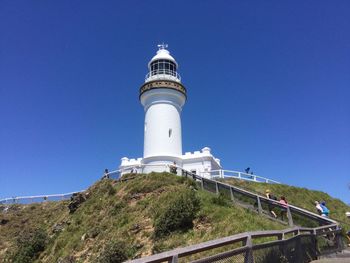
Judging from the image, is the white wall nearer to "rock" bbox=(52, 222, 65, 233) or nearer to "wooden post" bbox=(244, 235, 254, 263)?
"rock" bbox=(52, 222, 65, 233)

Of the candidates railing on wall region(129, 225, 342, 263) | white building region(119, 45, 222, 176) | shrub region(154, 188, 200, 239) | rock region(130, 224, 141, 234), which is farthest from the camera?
white building region(119, 45, 222, 176)

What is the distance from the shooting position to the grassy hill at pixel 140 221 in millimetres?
16391

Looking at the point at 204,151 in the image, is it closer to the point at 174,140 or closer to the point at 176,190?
the point at 174,140

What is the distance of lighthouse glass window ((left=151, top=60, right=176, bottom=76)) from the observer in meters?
39.1

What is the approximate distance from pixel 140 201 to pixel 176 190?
106 inches

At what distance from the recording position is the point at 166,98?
122 ft

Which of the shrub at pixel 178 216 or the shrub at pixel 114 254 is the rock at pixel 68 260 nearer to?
the shrub at pixel 114 254

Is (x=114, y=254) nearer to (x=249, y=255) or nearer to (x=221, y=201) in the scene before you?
(x=221, y=201)

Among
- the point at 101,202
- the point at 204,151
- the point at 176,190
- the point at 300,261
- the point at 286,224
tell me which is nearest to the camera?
the point at 300,261

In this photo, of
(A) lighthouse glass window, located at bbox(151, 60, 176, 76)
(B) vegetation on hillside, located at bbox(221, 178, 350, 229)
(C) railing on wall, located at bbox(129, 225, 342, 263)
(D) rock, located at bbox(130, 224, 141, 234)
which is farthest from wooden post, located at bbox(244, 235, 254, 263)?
(A) lighthouse glass window, located at bbox(151, 60, 176, 76)

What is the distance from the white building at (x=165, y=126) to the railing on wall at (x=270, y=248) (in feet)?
73.3

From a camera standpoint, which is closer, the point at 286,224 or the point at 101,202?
the point at 286,224

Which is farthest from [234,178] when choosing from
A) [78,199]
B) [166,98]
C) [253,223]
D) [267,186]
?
[253,223]

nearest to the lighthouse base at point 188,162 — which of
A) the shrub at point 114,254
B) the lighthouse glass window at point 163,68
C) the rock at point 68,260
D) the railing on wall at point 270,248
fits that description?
the lighthouse glass window at point 163,68
